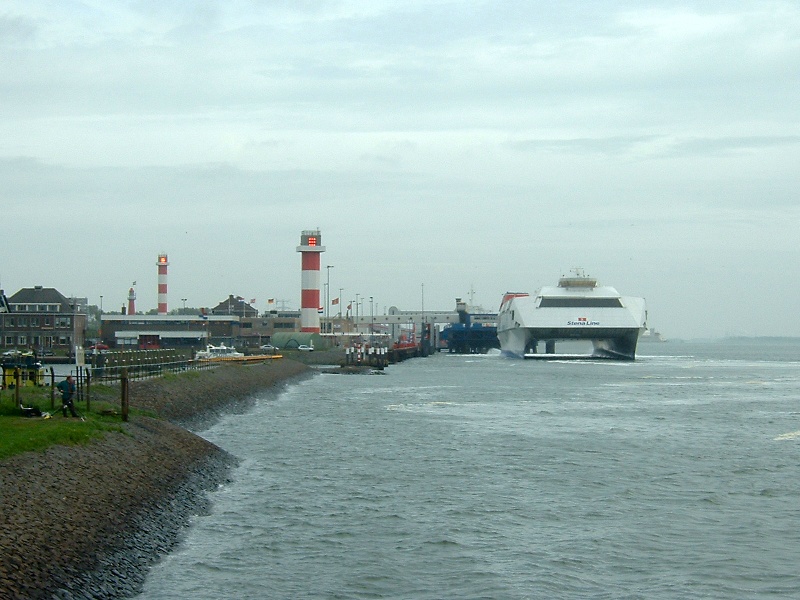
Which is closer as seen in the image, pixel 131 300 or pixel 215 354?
pixel 215 354

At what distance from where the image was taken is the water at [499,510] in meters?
14.5

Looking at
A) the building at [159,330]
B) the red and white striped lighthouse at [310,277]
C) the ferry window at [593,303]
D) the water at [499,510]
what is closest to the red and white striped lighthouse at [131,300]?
the building at [159,330]

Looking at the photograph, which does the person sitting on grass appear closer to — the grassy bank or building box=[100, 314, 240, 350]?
the grassy bank

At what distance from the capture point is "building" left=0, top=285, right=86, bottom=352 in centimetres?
8744

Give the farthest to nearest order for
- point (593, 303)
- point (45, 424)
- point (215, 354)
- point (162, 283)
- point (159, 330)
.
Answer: point (162, 283) < point (159, 330) < point (593, 303) < point (215, 354) < point (45, 424)

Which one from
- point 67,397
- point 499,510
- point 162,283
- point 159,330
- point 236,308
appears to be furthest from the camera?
point 236,308

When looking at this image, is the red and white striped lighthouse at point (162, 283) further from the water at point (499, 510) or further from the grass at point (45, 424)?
the grass at point (45, 424)

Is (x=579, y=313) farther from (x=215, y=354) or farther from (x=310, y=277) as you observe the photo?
(x=215, y=354)

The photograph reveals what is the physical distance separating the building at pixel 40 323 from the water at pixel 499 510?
179ft

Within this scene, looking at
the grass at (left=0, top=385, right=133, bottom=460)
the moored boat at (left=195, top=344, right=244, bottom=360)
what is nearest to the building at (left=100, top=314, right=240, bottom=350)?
the moored boat at (left=195, top=344, right=244, bottom=360)

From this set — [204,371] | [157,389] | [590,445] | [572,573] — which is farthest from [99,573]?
[204,371]

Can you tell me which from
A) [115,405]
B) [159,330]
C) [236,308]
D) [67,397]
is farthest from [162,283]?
[67,397]

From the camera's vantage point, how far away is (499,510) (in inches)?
763

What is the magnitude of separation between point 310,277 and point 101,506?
8064 cm
